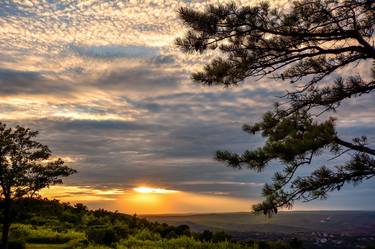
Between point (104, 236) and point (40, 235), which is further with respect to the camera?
point (104, 236)

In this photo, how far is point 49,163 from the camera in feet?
92.7

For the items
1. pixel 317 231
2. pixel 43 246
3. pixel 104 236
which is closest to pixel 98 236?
pixel 104 236

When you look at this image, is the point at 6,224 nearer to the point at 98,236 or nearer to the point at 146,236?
the point at 98,236

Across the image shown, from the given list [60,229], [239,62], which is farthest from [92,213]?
[239,62]

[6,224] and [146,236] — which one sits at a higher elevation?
[6,224]

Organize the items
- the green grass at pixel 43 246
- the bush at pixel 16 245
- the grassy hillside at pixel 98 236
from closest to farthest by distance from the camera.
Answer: the bush at pixel 16 245, the green grass at pixel 43 246, the grassy hillside at pixel 98 236

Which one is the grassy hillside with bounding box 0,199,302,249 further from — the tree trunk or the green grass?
the tree trunk

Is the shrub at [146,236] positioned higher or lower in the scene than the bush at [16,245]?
higher

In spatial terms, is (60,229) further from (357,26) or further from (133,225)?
(357,26)

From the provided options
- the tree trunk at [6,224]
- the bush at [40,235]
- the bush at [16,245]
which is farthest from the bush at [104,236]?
the tree trunk at [6,224]

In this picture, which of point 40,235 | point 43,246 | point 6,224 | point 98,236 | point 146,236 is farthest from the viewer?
point 146,236

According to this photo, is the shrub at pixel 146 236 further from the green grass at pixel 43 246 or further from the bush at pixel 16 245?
the bush at pixel 16 245

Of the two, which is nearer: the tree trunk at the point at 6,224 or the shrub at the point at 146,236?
the tree trunk at the point at 6,224

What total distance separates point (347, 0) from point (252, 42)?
2.84m
